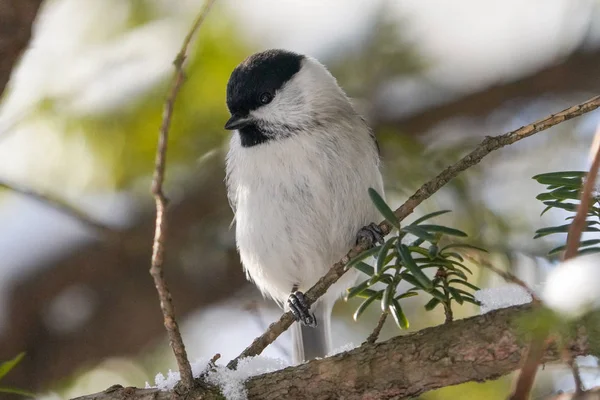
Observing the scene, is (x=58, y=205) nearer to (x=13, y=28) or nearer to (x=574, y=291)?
(x=13, y=28)

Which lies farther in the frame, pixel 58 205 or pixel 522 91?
pixel 522 91

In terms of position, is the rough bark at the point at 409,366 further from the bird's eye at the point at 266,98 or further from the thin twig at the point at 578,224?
the bird's eye at the point at 266,98

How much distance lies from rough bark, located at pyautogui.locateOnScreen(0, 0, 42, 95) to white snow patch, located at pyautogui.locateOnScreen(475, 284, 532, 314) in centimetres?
99

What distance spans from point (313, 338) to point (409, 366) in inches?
40.4

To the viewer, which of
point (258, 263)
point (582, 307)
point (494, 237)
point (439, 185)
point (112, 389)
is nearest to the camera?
point (582, 307)

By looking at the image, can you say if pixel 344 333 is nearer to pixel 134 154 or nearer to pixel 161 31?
pixel 134 154

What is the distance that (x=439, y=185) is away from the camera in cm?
98

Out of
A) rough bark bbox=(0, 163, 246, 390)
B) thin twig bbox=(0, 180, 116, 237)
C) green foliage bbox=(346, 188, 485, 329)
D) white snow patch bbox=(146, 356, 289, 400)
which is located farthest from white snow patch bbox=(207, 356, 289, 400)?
rough bark bbox=(0, 163, 246, 390)

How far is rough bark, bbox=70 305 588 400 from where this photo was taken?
91cm

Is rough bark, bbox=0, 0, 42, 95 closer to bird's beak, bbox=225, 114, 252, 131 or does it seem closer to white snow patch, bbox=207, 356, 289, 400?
bird's beak, bbox=225, 114, 252, 131

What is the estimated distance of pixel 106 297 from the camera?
214 cm

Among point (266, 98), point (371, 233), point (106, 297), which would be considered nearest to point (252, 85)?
point (266, 98)

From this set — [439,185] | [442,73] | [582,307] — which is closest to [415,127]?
[442,73]

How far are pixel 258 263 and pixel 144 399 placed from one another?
0.77 metres
